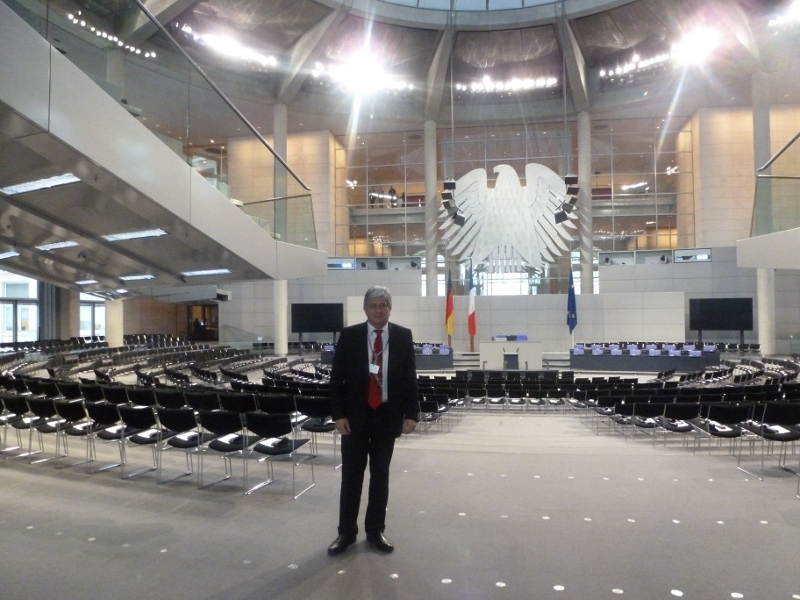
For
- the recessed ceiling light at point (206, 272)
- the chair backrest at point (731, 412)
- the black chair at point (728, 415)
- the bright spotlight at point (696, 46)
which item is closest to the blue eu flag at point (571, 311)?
the bright spotlight at point (696, 46)

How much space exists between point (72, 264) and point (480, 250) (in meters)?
13.9

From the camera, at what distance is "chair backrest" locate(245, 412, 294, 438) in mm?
4254

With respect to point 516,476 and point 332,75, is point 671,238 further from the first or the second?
point 516,476

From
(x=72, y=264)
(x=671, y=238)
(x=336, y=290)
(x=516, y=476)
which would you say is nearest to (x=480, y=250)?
(x=336, y=290)

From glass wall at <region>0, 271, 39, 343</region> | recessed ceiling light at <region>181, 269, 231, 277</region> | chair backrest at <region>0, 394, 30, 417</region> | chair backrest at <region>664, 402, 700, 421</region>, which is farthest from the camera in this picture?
glass wall at <region>0, 271, 39, 343</region>

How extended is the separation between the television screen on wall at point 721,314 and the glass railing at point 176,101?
57.6ft

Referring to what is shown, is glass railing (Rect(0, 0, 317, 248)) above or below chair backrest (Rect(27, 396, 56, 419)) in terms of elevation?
above

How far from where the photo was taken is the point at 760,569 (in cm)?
280

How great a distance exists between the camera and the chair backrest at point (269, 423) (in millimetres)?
4254

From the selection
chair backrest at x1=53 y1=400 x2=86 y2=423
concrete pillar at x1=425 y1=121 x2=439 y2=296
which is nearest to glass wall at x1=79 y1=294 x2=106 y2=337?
concrete pillar at x1=425 y1=121 x2=439 y2=296

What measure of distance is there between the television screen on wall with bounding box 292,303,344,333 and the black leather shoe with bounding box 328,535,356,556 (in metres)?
20.0

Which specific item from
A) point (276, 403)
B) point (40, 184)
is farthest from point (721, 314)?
point (40, 184)

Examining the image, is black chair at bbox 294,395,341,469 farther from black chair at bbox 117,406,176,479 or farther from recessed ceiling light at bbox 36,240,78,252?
recessed ceiling light at bbox 36,240,78,252

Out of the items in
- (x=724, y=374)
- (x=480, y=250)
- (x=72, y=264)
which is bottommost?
(x=724, y=374)
